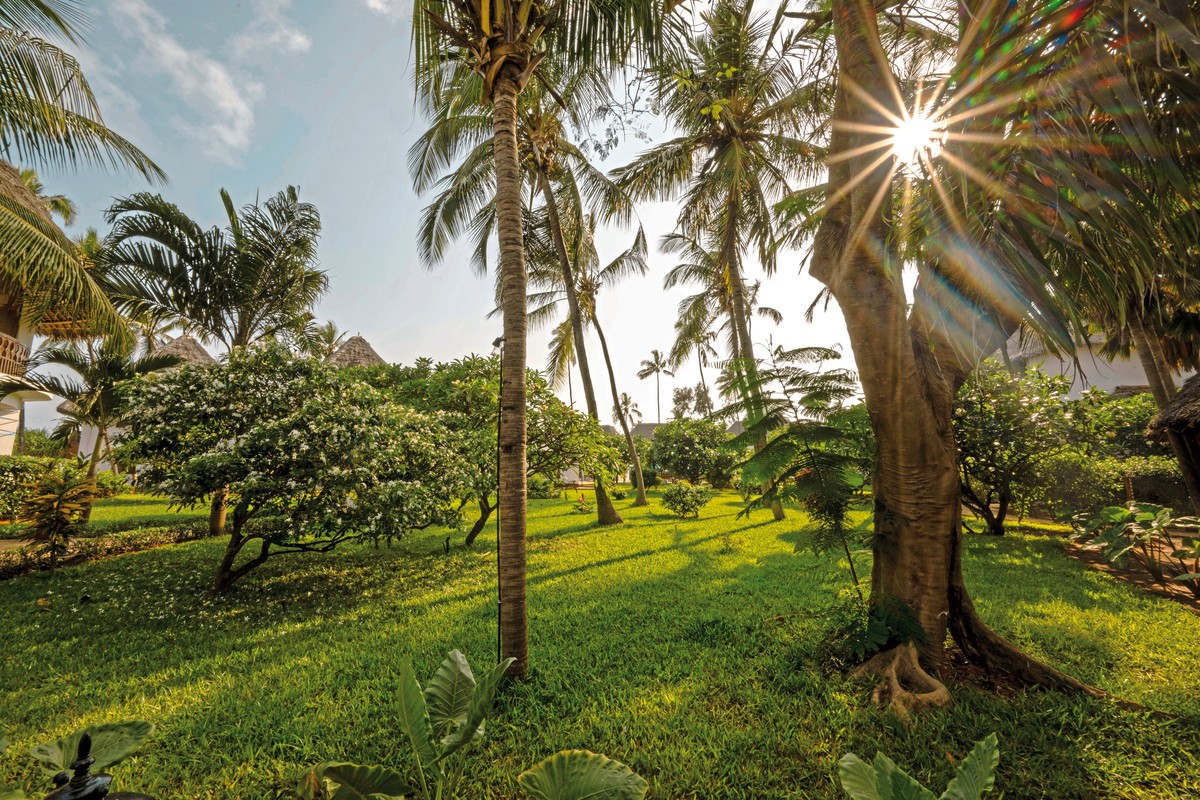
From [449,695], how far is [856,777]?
1696 mm

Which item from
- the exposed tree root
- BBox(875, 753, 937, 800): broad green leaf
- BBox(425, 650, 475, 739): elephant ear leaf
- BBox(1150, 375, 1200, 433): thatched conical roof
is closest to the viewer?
BBox(875, 753, 937, 800): broad green leaf

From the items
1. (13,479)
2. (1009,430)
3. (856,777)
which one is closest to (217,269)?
(13,479)

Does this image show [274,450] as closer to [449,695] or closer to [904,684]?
[449,695]

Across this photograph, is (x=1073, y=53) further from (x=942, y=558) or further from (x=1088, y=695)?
(x=1088, y=695)

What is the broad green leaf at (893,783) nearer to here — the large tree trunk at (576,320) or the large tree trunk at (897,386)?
the large tree trunk at (897,386)

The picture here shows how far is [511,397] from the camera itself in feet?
10.4

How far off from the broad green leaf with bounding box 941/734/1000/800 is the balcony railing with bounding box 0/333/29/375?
61.1 ft

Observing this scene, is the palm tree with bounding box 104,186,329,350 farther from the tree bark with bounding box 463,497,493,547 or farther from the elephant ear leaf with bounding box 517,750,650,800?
the elephant ear leaf with bounding box 517,750,650,800

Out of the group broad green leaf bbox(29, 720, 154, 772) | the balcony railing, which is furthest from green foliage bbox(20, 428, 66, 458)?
broad green leaf bbox(29, 720, 154, 772)

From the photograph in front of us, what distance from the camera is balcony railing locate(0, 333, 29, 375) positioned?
1130cm

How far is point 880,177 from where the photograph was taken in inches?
126

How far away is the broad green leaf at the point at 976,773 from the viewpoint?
1.39 meters

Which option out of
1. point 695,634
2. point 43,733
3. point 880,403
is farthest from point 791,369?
point 43,733

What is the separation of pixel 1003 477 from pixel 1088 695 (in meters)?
7.42
